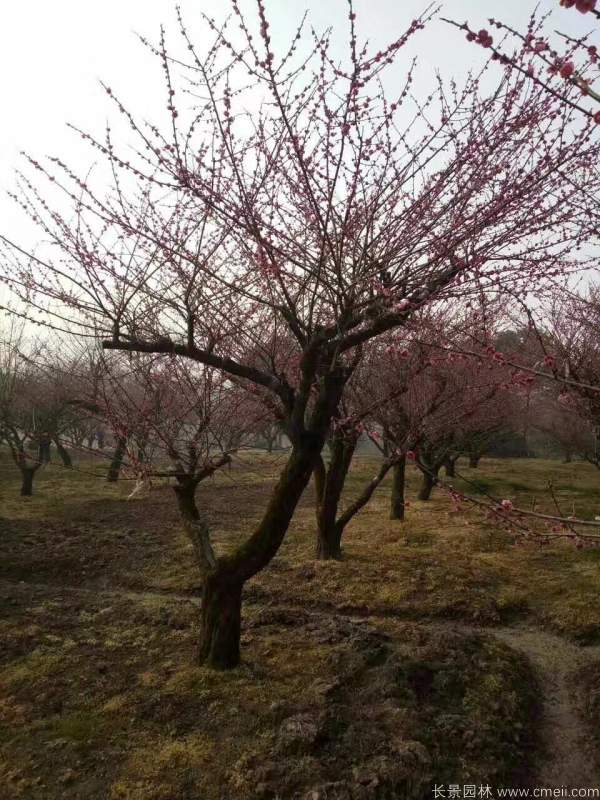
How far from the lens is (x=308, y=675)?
191 inches

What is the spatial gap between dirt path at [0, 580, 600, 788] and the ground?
0.02 metres

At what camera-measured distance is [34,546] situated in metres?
9.61

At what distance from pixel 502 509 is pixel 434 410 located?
257 inches

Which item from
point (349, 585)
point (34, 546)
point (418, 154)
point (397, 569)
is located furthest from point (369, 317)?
point (34, 546)

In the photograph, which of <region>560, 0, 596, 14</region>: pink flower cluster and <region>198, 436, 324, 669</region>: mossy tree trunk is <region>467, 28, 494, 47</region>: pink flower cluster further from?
<region>198, 436, 324, 669</region>: mossy tree trunk

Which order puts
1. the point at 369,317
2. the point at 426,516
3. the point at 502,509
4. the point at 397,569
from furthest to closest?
the point at 426,516, the point at 397,569, the point at 369,317, the point at 502,509

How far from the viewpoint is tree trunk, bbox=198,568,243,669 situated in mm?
4996

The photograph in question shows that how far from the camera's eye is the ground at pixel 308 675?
12.0ft

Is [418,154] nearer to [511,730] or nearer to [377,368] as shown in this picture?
[511,730]

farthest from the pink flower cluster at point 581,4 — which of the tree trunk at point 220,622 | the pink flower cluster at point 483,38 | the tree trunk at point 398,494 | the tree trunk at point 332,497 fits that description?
the tree trunk at point 398,494

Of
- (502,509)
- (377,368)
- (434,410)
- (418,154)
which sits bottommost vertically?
(502,509)

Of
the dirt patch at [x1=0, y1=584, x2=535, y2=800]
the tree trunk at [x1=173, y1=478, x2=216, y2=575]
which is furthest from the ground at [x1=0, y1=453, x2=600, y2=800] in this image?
the tree trunk at [x1=173, y1=478, x2=216, y2=575]

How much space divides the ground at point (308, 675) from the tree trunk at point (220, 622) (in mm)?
177

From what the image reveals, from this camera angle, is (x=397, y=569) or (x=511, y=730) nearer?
(x=511, y=730)
